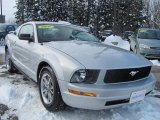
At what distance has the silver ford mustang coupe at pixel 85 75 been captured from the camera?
13.1ft

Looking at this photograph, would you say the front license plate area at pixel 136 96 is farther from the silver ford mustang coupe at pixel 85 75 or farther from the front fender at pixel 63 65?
the front fender at pixel 63 65

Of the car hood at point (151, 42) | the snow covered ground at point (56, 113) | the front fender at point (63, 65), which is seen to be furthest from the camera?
the car hood at point (151, 42)

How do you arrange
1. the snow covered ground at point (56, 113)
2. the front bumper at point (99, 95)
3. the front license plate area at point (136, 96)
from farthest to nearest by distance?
the snow covered ground at point (56, 113) → the front license plate area at point (136, 96) → the front bumper at point (99, 95)

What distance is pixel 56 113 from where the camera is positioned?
15.0 feet

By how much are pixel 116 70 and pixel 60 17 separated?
37.2 metres

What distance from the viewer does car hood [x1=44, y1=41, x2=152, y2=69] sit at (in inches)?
163

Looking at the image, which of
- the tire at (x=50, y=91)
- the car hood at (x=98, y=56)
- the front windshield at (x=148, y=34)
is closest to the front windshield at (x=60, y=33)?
the car hood at (x=98, y=56)

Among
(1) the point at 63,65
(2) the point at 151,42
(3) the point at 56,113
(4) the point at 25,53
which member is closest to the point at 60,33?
(4) the point at 25,53

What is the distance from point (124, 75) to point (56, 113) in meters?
1.21

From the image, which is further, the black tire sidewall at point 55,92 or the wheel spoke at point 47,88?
the wheel spoke at point 47,88

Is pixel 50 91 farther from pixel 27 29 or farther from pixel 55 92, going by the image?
pixel 27 29

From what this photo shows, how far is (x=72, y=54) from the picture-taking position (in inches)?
174

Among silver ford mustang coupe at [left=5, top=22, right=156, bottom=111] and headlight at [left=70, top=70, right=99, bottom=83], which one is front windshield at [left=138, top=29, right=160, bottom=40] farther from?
headlight at [left=70, top=70, right=99, bottom=83]

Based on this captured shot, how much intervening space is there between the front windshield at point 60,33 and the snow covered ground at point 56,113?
3.53 feet
